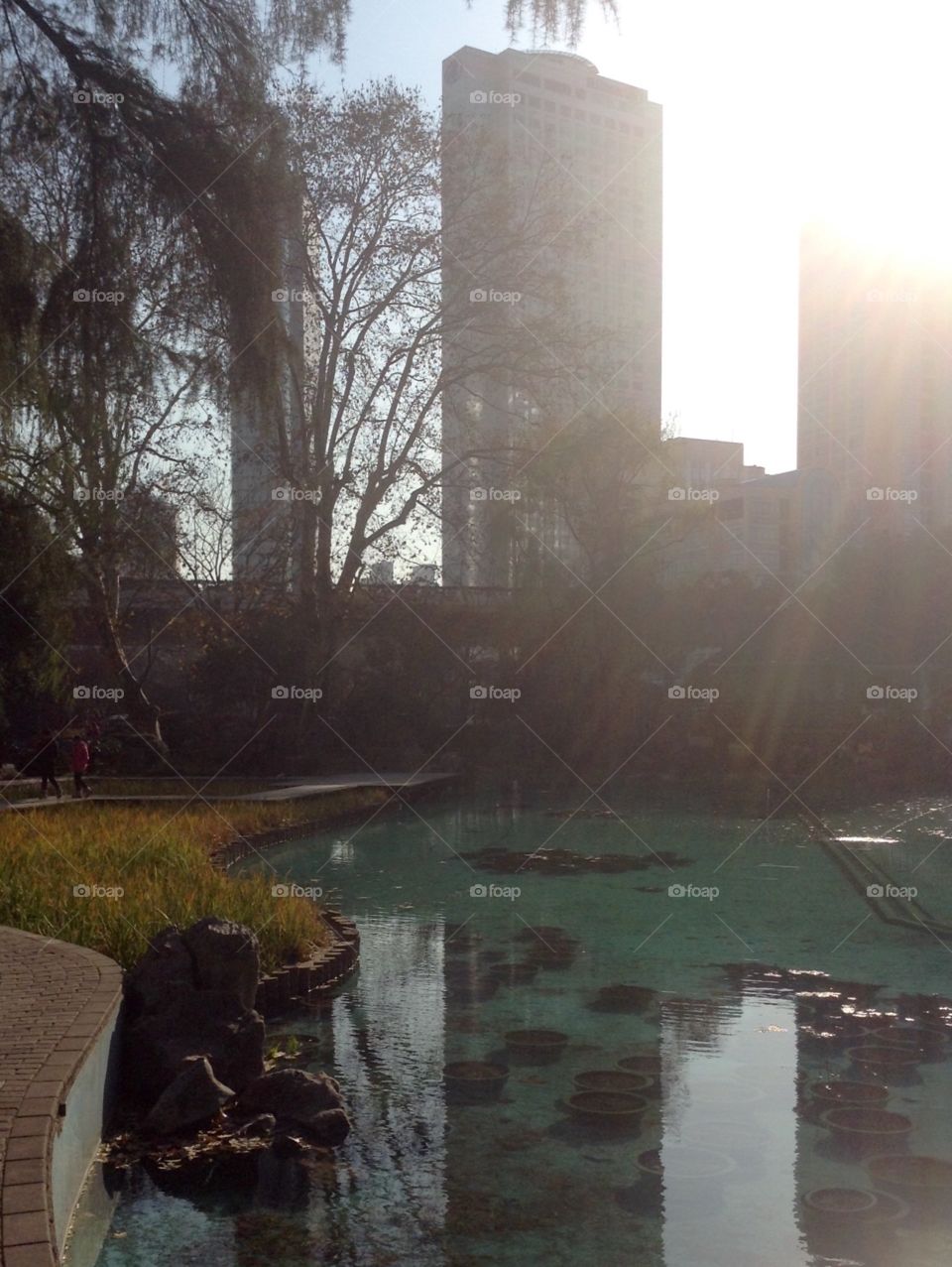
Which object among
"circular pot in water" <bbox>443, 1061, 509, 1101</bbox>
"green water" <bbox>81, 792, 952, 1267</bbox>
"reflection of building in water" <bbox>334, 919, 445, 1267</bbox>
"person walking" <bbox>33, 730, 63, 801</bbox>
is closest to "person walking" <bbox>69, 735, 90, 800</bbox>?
"person walking" <bbox>33, 730, 63, 801</bbox>

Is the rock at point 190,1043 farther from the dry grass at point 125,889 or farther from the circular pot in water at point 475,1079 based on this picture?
the dry grass at point 125,889

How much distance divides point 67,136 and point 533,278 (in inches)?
797

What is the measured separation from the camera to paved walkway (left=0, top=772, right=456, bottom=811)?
18016mm

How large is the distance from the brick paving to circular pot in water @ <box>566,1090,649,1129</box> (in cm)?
222

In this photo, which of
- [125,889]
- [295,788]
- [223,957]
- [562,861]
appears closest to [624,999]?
[223,957]

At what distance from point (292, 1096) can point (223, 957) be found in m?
1.01

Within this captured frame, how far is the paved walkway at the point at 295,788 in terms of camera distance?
1802cm

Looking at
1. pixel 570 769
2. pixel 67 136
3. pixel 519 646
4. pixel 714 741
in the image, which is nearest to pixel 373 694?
pixel 519 646

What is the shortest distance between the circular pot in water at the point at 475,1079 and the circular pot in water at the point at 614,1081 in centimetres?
40

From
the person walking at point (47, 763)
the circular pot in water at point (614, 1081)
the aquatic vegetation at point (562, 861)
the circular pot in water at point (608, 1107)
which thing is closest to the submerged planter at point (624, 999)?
the circular pot in water at point (614, 1081)

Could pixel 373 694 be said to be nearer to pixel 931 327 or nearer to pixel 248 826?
pixel 248 826

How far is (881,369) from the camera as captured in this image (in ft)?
155

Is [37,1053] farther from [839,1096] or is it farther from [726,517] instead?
[726,517]

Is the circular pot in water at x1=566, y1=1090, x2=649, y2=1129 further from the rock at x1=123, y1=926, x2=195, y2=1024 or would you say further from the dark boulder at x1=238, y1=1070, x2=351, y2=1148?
the rock at x1=123, y1=926, x2=195, y2=1024
